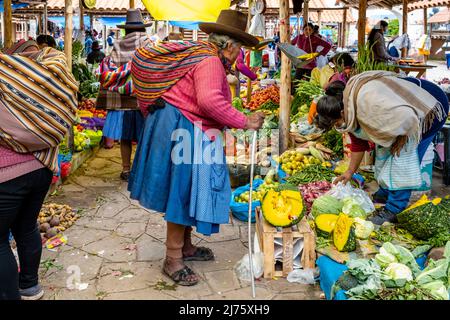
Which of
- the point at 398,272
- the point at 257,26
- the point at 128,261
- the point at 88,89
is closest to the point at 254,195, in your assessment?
the point at 128,261

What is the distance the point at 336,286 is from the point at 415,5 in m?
17.0

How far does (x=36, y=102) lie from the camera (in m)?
2.76

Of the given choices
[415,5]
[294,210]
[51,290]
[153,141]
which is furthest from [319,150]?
[415,5]

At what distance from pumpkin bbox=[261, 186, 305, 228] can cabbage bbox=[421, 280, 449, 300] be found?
110cm

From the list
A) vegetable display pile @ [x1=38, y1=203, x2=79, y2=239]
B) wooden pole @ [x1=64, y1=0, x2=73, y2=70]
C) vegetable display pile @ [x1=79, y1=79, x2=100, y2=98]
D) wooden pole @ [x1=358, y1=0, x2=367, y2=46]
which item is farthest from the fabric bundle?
vegetable display pile @ [x1=79, y1=79, x2=100, y2=98]

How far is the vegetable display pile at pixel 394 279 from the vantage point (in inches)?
110

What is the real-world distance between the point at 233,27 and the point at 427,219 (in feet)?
6.73

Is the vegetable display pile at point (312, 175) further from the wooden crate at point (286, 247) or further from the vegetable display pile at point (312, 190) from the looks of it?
the wooden crate at point (286, 247)

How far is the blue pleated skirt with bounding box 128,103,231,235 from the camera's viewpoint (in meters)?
3.38

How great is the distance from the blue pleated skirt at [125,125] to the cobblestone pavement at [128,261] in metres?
0.85

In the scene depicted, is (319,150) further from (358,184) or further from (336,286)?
(336,286)

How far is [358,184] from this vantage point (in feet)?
→ 16.4

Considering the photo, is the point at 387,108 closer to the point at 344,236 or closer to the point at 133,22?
the point at 344,236

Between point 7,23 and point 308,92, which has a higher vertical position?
point 7,23
